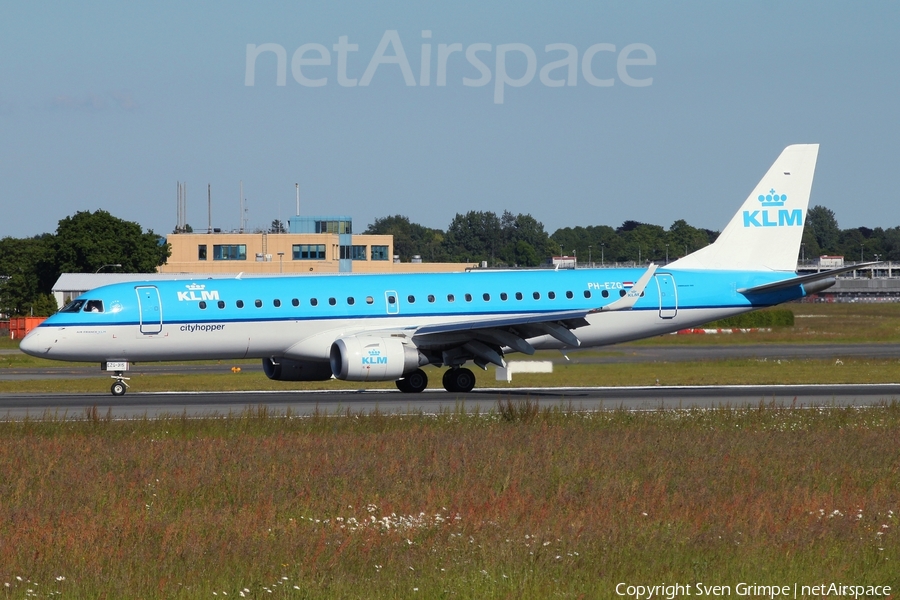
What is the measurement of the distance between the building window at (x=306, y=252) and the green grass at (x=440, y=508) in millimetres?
102710

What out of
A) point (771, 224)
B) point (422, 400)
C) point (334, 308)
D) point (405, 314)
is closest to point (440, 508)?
point (422, 400)

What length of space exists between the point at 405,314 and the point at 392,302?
1.70ft

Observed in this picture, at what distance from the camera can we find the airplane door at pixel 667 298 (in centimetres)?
3550

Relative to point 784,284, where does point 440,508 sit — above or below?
below

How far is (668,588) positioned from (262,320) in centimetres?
2379

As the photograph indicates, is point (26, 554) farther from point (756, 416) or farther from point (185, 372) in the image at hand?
point (185, 372)

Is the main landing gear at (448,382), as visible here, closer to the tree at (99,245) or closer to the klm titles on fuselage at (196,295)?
the klm titles on fuselage at (196,295)

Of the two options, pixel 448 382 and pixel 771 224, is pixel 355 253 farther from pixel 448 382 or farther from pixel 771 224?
pixel 448 382

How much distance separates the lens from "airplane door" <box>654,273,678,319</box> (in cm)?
3550

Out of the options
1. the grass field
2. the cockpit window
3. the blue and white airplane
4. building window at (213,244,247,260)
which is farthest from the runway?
building window at (213,244,247,260)

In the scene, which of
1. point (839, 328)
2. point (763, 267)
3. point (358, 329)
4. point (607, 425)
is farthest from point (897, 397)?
point (839, 328)

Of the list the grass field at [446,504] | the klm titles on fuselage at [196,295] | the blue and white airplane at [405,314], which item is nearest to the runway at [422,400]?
the blue and white airplane at [405,314]

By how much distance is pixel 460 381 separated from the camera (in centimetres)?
3384

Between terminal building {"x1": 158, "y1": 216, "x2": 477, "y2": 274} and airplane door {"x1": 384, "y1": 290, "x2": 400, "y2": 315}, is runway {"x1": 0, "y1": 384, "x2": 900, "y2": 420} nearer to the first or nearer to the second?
airplane door {"x1": 384, "y1": 290, "x2": 400, "y2": 315}
